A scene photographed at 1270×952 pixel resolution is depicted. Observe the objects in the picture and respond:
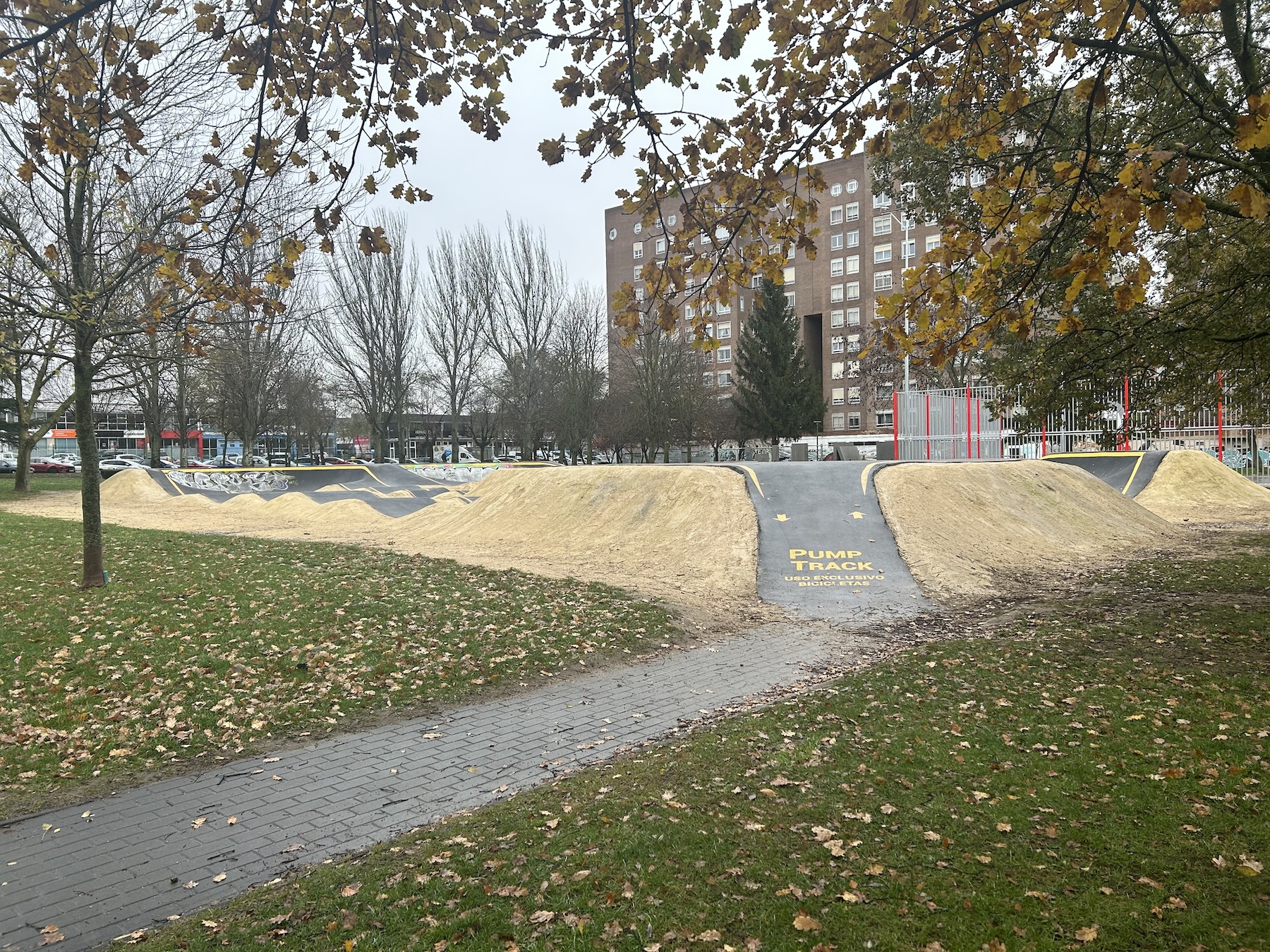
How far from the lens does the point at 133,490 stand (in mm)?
30938

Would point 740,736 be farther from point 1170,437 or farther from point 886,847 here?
point 1170,437

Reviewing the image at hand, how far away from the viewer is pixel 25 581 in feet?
34.4

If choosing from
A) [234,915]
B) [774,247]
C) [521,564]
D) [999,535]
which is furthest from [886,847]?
[999,535]

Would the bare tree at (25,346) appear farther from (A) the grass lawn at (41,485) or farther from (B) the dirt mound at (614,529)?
(B) the dirt mound at (614,529)

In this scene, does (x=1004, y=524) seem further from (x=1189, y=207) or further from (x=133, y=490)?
(x=133, y=490)

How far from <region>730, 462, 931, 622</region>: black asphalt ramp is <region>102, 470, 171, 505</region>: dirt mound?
24024 mm

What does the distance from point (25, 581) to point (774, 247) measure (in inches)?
433

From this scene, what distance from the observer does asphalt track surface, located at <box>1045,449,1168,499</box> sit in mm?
25906

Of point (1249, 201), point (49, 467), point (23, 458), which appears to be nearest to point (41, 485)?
point (23, 458)

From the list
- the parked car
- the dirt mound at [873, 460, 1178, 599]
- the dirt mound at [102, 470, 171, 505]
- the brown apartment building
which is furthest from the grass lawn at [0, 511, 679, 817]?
the brown apartment building

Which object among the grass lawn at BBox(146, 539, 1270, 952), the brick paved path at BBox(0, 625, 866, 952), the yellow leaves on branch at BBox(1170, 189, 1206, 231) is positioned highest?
the yellow leaves on branch at BBox(1170, 189, 1206, 231)

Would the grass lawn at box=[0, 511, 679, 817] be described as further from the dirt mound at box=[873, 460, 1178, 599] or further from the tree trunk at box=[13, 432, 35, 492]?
the tree trunk at box=[13, 432, 35, 492]

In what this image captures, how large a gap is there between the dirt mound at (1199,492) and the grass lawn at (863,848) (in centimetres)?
1980

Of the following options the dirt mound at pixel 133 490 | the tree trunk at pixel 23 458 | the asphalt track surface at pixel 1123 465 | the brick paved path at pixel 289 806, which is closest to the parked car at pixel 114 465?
the tree trunk at pixel 23 458
